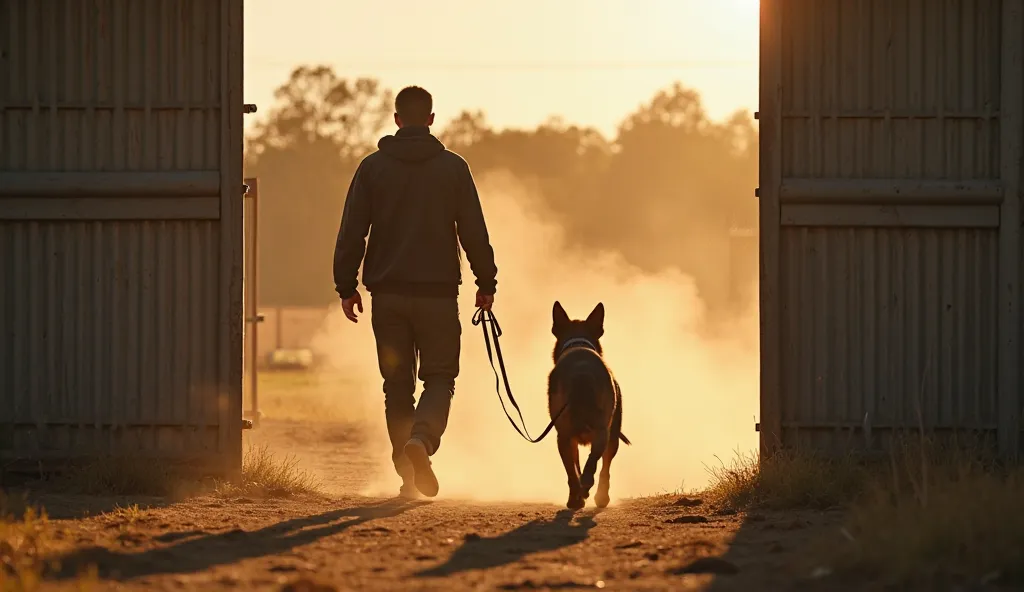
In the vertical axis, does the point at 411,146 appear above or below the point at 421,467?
above

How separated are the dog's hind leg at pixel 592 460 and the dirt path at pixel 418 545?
0.59 ft

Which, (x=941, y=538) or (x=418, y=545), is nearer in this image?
(x=941, y=538)

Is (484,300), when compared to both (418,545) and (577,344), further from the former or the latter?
(418,545)

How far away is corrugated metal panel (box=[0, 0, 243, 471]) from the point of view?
10.6 metres

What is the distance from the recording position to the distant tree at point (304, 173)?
81.7 m

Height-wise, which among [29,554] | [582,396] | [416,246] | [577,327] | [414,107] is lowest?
[29,554]

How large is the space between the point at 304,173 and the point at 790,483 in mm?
82237

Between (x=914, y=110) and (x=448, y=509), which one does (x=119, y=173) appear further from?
(x=914, y=110)

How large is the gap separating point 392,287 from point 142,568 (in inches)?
134

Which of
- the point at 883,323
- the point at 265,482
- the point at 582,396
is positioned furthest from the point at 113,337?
the point at 883,323

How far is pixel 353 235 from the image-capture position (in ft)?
31.8

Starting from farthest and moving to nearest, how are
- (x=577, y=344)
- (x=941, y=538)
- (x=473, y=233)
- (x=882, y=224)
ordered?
(x=882, y=224) < (x=577, y=344) < (x=473, y=233) < (x=941, y=538)

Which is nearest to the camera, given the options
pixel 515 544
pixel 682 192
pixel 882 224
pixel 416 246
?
pixel 515 544

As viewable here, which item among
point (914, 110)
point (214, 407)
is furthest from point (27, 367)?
point (914, 110)
